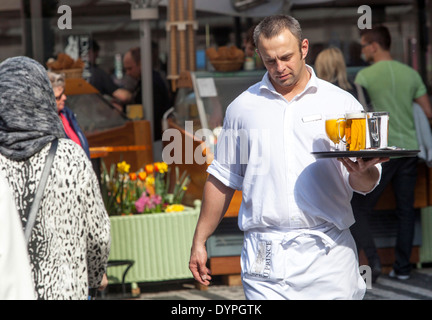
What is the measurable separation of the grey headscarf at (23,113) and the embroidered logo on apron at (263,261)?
0.80m

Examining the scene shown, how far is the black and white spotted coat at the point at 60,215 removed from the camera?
8.86 ft

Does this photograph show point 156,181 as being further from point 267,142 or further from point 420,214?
point 267,142

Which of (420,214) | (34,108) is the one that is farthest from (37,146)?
(420,214)

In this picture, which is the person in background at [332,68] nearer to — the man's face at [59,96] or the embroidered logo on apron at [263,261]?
the man's face at [59,96]

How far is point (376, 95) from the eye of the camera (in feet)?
19.8

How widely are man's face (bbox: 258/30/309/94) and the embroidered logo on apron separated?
56 centimetres

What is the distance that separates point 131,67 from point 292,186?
5660mm

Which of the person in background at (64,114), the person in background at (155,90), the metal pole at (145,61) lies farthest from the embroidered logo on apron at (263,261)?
the metal pole at (145,61)

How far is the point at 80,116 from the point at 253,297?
4.43m

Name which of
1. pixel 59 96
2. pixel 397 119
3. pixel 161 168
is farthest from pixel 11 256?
pixel 397 119

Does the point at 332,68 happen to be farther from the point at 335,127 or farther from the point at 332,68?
the point at 335,127

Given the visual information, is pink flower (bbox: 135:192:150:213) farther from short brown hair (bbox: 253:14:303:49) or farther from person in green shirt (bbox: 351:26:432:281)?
short brown hair (bbox: 253:14:303:49)

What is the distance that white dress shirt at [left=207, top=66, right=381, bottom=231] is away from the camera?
115 inches

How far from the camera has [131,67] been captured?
8391 mm
